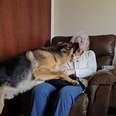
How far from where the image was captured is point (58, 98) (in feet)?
8.48

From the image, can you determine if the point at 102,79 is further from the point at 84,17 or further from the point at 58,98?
the point at 84,17

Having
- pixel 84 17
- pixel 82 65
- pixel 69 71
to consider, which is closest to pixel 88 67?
pixel 82 65

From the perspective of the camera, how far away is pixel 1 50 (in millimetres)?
2973

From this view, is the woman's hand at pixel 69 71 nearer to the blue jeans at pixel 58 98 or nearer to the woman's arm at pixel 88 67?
the woman's arm at pixel 88 67

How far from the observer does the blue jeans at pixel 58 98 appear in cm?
257

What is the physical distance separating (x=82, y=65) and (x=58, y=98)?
66 cm

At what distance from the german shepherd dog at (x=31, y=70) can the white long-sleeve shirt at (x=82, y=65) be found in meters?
0.09

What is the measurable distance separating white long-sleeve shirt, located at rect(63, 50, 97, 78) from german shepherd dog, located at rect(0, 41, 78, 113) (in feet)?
0.29

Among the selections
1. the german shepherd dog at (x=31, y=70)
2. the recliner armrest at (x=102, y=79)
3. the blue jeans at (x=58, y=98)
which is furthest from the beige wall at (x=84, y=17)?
the blue jeans at (x=58, y=98)

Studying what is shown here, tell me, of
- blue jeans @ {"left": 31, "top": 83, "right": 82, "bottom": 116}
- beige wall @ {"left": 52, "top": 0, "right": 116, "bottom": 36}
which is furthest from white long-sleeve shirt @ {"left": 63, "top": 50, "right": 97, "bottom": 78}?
beige wall @ {"left": 52, "top": 0, "right": 116, "bottom": 36}

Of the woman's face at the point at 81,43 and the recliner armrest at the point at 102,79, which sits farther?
the woman's face at the point at 81,43

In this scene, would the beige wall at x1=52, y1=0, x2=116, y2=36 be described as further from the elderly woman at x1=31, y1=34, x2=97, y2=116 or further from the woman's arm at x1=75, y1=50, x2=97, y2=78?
the elderly woman at x1=31, y1=34, x2=97, y2=116

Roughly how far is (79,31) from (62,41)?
52 centimetres

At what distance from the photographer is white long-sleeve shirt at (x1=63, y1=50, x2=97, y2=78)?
3.03m
